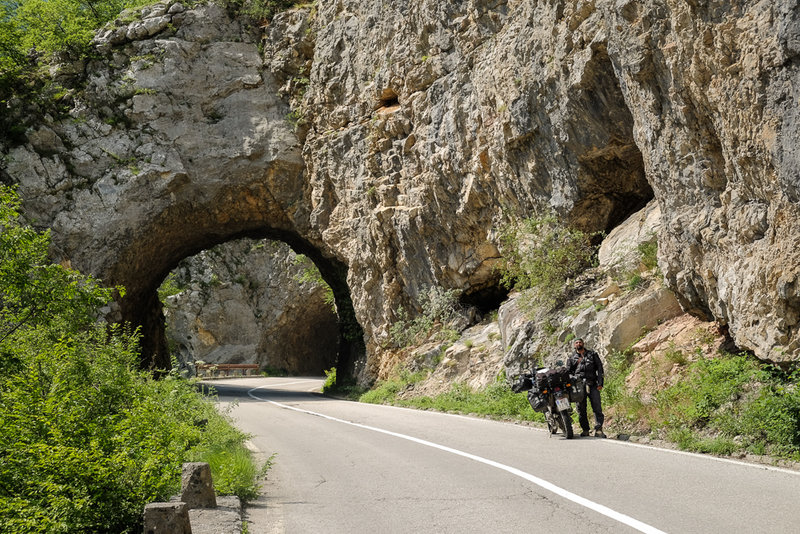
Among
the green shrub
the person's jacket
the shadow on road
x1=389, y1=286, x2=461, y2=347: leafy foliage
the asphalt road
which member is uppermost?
the green shrub

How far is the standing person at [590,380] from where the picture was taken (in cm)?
1050

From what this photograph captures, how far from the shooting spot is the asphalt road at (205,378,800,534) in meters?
5.29

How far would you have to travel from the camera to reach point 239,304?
48.6 meters

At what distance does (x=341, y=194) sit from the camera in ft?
92.1

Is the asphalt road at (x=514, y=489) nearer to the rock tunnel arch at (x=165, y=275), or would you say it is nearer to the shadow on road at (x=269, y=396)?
the shadow on road at (x=269, y=396)

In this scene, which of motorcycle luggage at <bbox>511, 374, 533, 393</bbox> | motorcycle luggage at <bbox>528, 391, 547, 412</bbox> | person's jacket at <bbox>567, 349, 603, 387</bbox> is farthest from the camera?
motorcycle luggage at <bbox>511, 374, 533, 393</bbox>

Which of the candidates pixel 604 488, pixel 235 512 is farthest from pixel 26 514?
pixel 604 488

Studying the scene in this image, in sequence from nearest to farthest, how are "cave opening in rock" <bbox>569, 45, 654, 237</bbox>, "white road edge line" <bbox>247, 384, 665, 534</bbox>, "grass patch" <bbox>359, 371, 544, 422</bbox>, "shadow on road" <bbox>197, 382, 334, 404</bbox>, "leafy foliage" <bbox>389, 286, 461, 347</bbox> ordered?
"white road edge line" <bbox>247, 384, 665, 534</bbox>, "grass patch" <bbox>359, 371, 544, 422</bbox>, "cave opening in rock" <bbox>569, 45, 654, 237</bbox>, "leafy foliage" <bbox>389, 286, 461, 347</bbox>, "shadow on road" <bbox>197, 382, 334, 404</bbox>

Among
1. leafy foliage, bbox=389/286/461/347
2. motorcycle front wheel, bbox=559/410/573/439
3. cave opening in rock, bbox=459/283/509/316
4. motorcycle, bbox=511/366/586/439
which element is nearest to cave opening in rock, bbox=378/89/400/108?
leafy foliage, bbox=389/286/461/347

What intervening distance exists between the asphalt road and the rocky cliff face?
3.24 m

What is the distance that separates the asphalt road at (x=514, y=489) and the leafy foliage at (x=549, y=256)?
685 cm

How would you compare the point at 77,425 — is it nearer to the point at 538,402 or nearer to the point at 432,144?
the point at 538,402

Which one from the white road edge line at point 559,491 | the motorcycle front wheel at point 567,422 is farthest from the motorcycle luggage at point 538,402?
the white road edge line at point 559,491

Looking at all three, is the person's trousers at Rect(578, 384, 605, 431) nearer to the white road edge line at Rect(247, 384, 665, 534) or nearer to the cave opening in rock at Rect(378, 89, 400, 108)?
the white road edge line at Rect(247, 384, 665, 534)
